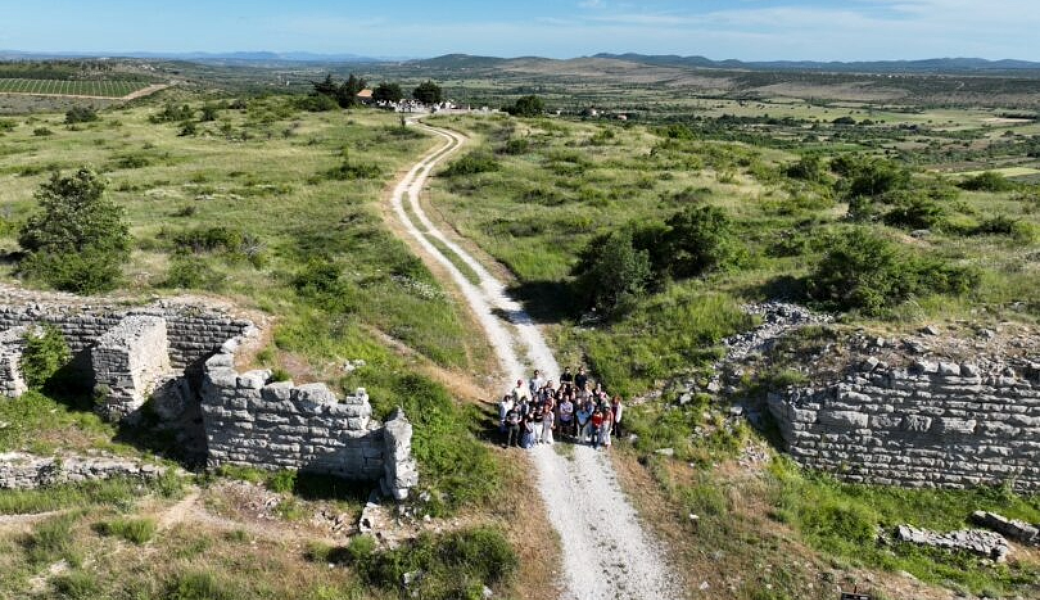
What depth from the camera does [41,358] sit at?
1545cm

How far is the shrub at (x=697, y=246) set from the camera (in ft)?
71.5

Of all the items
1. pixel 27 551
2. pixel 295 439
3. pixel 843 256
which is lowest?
pixel 27 551

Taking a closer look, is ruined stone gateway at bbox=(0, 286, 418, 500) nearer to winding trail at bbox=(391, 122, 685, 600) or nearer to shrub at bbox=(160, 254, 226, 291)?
winding trail at bbox=(391, 122, 685, 600)

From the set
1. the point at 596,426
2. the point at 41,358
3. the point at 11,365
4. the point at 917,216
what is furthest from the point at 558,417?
the point at 917,216

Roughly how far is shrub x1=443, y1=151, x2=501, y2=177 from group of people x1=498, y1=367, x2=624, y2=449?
28199 mm

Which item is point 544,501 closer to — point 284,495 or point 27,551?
point 284,495

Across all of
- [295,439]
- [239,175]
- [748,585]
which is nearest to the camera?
[748,585]

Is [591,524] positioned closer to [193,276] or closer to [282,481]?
[282,481]

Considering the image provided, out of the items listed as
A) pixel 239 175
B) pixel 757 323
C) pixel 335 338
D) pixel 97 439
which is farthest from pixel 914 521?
pixel 239 175

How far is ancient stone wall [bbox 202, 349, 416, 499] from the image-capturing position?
12.4 metres

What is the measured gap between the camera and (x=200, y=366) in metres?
16.2

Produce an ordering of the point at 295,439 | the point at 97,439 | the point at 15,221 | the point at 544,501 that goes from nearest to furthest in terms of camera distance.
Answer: the point at 544,501 < the point at 295,439 < the point at 97,439 < the point at 15,221

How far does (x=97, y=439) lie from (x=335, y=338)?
17.3 feet

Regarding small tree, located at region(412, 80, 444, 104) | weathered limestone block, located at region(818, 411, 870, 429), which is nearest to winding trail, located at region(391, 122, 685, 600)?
weathered limestone block, located at region(818, 411, 870, 429)
